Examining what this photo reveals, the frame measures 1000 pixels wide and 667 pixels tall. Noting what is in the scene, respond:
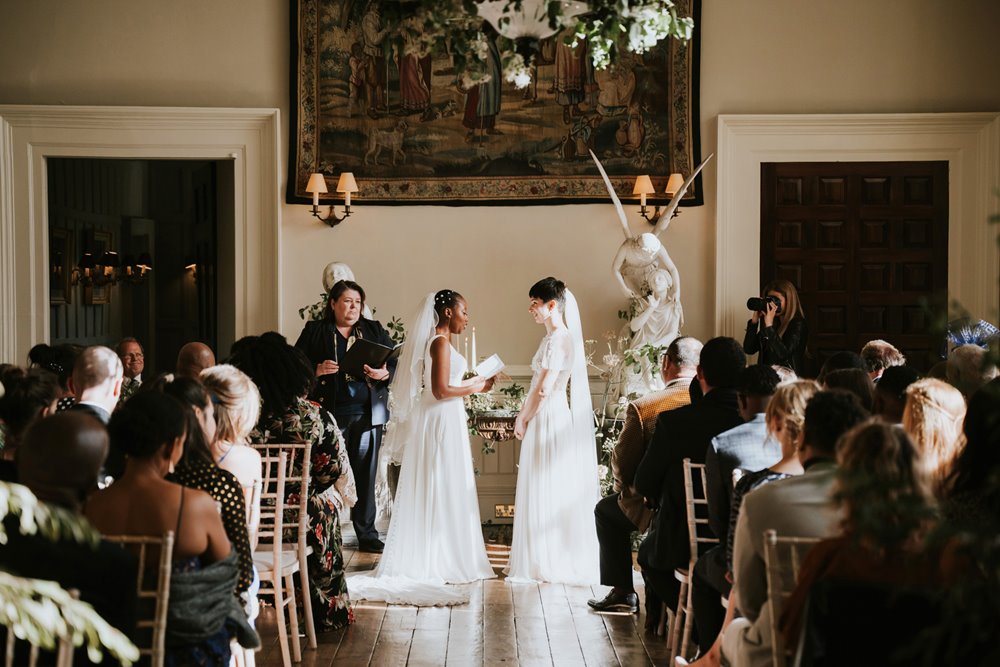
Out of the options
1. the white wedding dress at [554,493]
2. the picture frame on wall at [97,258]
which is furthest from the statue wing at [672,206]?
the picture frame on wall at [97,258]

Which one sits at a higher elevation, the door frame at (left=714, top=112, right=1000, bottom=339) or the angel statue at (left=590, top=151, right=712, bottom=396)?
the door frame at (left=714, top=112, right=1000, bottom=339)

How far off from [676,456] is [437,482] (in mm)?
A: 2230

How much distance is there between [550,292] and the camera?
6668 mm

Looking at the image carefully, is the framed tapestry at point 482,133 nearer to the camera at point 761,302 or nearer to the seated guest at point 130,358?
the camera at point 761,302

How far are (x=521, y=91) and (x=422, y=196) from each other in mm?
1165

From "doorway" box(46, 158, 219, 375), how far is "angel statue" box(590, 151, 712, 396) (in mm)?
5420

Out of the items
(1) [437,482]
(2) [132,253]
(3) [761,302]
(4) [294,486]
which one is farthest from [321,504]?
(2) [132,253]

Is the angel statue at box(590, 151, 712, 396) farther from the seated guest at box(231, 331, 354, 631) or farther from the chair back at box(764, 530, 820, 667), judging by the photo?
the chair back at box(764, 530, 820, 667)

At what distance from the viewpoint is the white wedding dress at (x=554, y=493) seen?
6688 mm

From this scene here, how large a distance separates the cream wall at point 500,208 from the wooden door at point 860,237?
13.7 inches

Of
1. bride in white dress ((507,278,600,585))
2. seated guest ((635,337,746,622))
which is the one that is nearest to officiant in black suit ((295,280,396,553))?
bride in white dress ((507,278,600,585))

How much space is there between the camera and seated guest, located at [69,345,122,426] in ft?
15.5

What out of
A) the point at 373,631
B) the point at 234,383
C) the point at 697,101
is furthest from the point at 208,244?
the point at 234,383

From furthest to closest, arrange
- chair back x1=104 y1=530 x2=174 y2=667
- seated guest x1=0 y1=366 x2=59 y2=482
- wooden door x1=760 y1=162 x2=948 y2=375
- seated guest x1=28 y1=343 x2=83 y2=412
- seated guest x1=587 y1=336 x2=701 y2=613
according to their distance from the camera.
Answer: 1. wooden door x1=760 y1=162 x2=948 y2=375
2. seated guest x1=28 y1=343 x2=83 y2=412
3. seated guest x1=587 y1=336 x2=701 y2=613
4. seated guest x1=0 y1=366 x2=59 y2=482
5. chair back x1=104 y1=530 x2=174 y2=667
